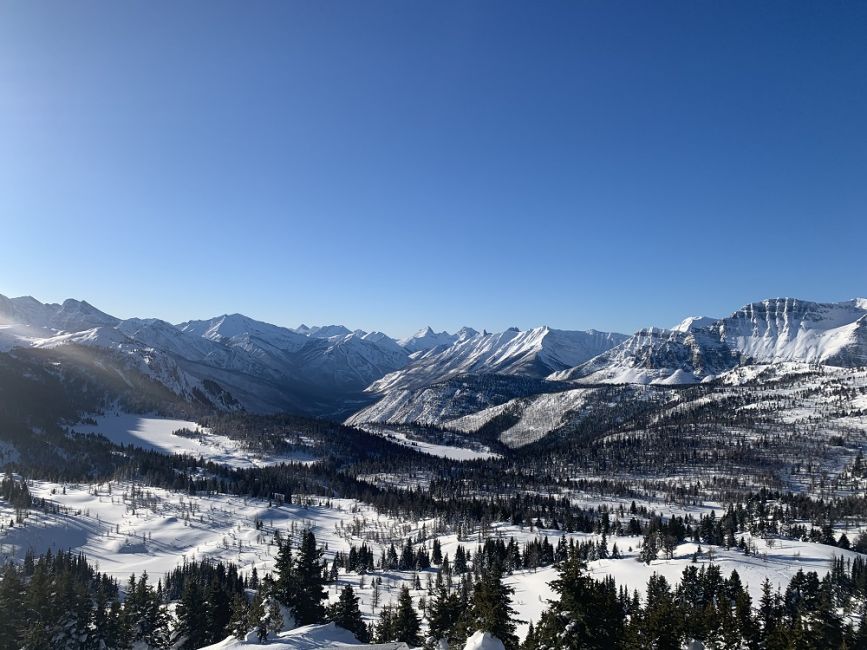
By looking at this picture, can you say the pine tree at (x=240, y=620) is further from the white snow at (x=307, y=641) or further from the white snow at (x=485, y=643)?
the white snow at (x=485, y=643)

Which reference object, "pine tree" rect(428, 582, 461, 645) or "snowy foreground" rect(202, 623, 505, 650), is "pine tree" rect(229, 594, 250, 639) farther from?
"pine tree" rect(428, 582, 461, 645)

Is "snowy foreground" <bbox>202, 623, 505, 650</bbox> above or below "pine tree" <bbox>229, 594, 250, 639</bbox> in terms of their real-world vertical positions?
above

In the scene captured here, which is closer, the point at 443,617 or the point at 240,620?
the point at 443,617

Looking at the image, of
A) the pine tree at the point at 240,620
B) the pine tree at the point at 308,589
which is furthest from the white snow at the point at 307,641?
the pine tree at the point at 308,589

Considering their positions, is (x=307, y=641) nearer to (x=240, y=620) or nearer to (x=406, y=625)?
(x=406, y=625)

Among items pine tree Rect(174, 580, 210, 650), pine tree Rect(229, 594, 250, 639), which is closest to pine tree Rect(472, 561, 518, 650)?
pine tree Rect(229, 594, 250, 639)

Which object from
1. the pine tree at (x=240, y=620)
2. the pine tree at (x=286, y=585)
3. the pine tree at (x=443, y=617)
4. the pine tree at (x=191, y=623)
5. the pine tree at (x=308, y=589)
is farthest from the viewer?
the pine tree at (x=191, y=623)

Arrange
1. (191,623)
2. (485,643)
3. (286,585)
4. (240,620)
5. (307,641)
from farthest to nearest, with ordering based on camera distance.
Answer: (191,623), (240,620), (286,585), (307,641), (485,643)

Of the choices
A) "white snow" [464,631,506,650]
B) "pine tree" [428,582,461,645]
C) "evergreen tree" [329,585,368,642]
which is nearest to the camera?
"white snow" [464,631,506,650]

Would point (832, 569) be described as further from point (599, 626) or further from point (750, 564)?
point (599, 626)

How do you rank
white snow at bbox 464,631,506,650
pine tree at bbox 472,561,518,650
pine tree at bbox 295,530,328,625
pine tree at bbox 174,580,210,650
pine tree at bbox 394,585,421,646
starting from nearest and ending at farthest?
1. white snow at bbox 464,631,506,650
2. pine tree at bbox 472,561,518,650
3. pine tree at bbox 394,585,421,646
4. pine tree at bbox 295,530,328,625
5. pine tree at bbox 174,580,210,650

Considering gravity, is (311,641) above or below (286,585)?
below

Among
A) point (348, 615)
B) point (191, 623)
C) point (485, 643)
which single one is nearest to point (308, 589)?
point (348, 615)
